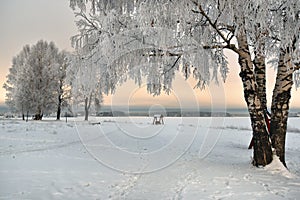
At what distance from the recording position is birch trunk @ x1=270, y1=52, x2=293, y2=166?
20.5ft

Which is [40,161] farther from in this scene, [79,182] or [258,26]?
[258,26]

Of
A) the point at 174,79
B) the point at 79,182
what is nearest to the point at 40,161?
the point at 79,182

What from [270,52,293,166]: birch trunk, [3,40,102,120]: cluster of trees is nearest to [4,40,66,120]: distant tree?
[3,40,102,120]: cluster of trees

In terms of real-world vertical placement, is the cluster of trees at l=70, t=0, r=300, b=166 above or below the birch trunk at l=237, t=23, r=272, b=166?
above

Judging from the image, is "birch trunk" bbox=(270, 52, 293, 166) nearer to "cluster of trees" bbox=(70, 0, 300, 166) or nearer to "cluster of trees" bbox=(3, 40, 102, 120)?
"cluster of trees" bbox=(70, 0, 300, 166)

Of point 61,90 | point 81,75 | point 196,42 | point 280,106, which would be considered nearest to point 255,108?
point 280,106

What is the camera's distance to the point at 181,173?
5.82 m

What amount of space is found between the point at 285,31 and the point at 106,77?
379 cm

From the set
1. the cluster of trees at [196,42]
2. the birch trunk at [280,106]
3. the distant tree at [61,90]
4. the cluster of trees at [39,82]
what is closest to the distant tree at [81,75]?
the cluster of trees at [196,42]

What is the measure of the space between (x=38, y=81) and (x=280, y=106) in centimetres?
2448

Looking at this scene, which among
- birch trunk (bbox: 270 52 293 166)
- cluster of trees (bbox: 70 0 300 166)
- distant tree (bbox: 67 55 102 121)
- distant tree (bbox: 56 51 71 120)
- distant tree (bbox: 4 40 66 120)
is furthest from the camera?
distant tree (bbox: 56 51 71 120)

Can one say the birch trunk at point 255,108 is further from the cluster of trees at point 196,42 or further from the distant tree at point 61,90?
the distant tree at point 61,90

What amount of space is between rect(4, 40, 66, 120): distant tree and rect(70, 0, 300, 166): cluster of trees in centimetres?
2196

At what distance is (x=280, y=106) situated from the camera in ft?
20.8
